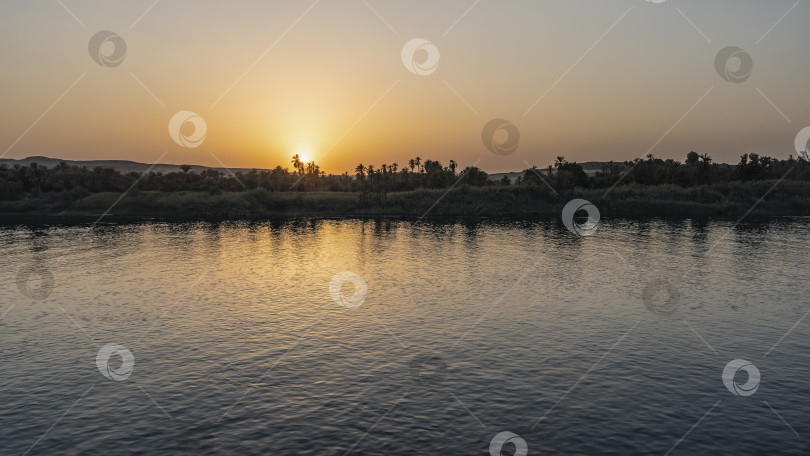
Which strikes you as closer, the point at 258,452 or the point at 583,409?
the point at 258,452

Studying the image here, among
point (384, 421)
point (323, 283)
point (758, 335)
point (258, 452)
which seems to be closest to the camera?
point (258, 452)

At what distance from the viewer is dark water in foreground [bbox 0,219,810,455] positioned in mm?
28016

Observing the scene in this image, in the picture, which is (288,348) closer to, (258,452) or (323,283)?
(258,452)

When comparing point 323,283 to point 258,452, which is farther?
point 323,283

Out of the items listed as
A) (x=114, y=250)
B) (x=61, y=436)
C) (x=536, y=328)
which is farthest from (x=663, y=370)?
(x=114, y=250)

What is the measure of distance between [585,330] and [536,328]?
427 centimetres

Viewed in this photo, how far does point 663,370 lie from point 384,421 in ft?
68.8

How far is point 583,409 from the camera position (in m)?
31.2

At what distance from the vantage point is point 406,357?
135ft

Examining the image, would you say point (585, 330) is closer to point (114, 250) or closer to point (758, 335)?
point (758, 335)

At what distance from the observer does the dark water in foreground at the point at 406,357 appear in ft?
91.9

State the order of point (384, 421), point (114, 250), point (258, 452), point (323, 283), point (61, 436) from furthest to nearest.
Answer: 1. point (114, 250)
2. point (323, 283)
3. point (384, 421)
4. point (61, 436)
5. point (258, 452)

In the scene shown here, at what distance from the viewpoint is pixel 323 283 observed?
243 ft

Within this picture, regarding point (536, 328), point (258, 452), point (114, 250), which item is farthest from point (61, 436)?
point (114, 250)
